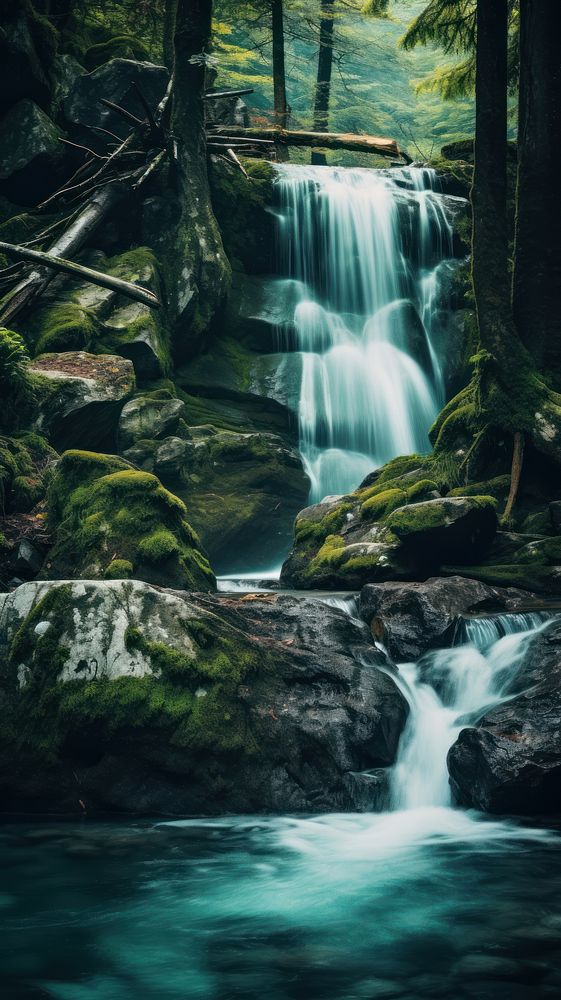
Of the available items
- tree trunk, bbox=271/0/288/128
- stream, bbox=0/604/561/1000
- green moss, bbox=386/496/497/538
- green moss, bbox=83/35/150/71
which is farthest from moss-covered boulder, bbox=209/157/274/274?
stream, bbox=0/604/561/1000

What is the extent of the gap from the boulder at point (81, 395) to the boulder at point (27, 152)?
18.4ft

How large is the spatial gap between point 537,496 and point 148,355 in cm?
689

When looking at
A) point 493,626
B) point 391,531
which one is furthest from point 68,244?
point 493,626

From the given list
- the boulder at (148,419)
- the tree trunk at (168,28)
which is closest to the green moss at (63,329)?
the boulder at (148,419)

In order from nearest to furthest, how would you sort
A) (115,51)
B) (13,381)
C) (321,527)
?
(13,381)
(321,527)
(115,51)

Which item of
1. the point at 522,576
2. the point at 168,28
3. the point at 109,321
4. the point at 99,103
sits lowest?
the point at 522,576

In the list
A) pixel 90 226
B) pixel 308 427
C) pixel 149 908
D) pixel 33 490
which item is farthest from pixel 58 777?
pixel 90 226

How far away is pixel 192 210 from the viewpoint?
1603 cm

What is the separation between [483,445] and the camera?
10578 millimetres

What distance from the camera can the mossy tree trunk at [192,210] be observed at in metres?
15.1

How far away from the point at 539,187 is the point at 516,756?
26.5ft

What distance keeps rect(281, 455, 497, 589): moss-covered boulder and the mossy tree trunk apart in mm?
5455

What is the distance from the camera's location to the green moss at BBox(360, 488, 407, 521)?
10.6 m

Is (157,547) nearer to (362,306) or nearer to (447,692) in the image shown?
(447,692)
